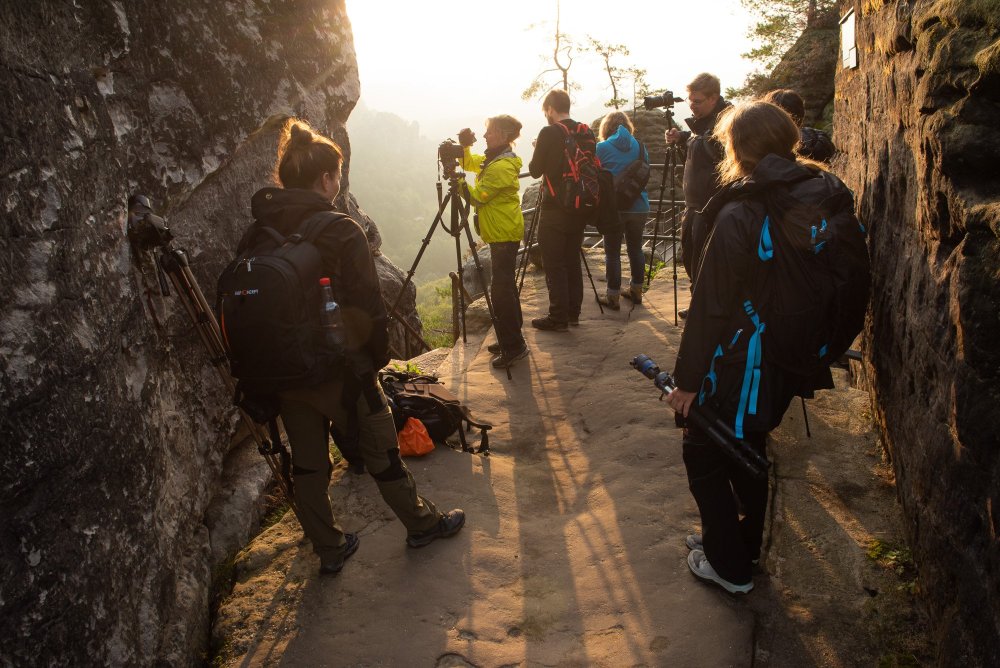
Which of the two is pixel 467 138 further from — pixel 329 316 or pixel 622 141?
pixel 329 316

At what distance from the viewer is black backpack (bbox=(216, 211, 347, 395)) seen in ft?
9.88

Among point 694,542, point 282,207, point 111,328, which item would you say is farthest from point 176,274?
point 694,542

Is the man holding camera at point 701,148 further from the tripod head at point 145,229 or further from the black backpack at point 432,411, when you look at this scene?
the tripod head at point 145,229

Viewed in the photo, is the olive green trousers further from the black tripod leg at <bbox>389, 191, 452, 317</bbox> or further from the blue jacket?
the blue jacket

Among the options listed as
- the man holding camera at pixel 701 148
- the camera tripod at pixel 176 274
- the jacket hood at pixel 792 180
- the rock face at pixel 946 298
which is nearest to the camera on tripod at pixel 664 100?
the man holding camera at pixel 701 148

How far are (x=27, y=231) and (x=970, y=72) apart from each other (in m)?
3.52

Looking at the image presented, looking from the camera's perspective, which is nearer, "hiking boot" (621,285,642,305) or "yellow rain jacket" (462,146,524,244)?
"yellow rain jacket" (462,146,524,244)

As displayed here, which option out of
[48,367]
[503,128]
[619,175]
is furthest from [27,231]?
[619,175]

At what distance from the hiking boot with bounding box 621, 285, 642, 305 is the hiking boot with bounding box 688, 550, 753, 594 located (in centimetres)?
507

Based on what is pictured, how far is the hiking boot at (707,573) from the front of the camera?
A: 3.22 m

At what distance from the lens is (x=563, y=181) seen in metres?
6.40

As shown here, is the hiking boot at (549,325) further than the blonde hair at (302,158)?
Yes

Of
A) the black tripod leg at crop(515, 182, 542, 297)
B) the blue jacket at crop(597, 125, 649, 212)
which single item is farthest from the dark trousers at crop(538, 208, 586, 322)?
the blue jacket at crop(597, 125, 649, 212)

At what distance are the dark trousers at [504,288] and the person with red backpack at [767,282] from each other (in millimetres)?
3490
